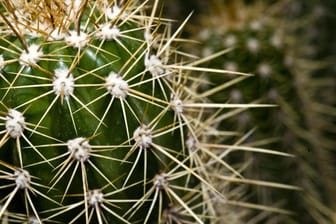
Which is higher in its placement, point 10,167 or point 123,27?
point 123,27

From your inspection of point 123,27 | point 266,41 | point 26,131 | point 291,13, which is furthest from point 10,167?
point 291,13

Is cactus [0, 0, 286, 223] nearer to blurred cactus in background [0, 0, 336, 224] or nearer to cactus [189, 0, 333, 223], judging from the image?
blurred cactus in background [0, 0, 336, 224]

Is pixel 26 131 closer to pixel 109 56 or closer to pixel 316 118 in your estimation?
pixel 109 56

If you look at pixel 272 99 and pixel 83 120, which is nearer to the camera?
pixel 83 120

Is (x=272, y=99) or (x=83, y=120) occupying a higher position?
(x=272, y=99)

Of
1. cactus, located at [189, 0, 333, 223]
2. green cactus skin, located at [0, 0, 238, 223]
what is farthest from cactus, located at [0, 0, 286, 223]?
cactus, located at [189, 0, 333, 223]

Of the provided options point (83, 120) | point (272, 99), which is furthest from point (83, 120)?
point (272, 99)

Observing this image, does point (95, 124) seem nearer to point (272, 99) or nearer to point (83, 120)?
point (83, 120)

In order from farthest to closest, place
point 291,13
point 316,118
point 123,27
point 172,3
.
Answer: point 172,3
point 291,13
point 316,118
point 123,27
